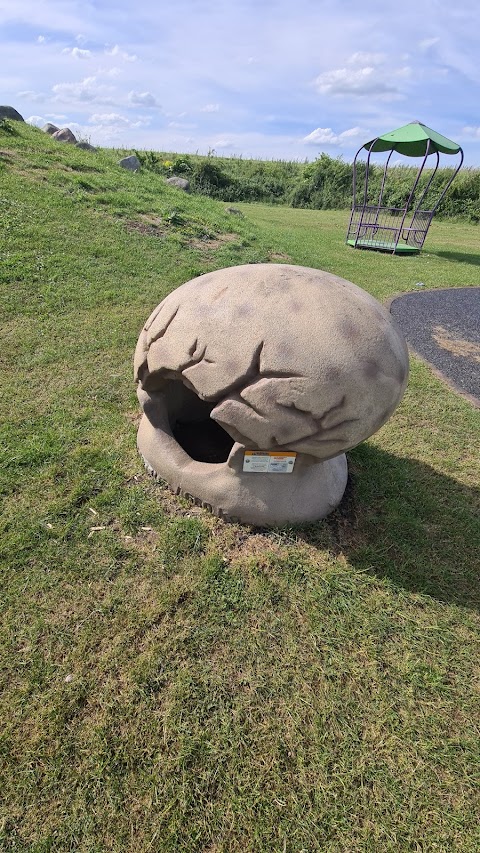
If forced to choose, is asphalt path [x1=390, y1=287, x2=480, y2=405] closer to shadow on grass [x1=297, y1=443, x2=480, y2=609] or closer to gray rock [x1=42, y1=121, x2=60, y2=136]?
shadow on grass [x1=297, y1=443, x2=480, y2=609]

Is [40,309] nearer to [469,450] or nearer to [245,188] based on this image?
[469,450]

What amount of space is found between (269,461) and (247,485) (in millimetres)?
269

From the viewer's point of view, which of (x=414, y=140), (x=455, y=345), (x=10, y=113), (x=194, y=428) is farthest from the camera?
(x=10, y=113)

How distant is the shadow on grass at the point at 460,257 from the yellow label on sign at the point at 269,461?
1248 cm

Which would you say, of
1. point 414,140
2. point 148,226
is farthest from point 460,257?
A: point 148,226

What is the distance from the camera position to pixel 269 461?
2619mm

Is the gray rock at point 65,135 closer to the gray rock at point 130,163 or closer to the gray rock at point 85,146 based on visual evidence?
the gray rock at point 85,146

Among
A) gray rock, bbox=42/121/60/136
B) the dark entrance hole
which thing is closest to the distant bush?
gray rock, bbox=42/121/60/136

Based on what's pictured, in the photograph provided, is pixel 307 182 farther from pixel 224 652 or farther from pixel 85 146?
pixel 224 652

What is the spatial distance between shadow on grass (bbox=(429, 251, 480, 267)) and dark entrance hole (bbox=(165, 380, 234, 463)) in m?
11.8

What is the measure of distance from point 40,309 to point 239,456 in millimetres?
4130

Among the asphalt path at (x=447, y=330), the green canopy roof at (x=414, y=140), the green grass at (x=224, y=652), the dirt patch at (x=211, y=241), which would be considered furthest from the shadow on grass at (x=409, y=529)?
the green canopy roof at (x=414, y=140)

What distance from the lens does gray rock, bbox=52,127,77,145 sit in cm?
1381

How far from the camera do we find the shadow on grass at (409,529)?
2850 millimetres
